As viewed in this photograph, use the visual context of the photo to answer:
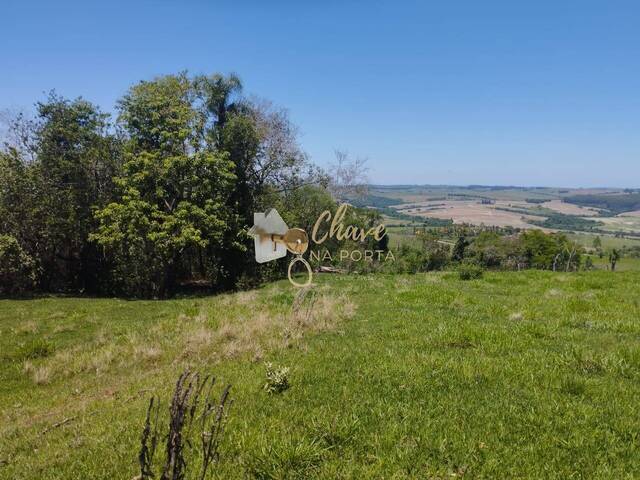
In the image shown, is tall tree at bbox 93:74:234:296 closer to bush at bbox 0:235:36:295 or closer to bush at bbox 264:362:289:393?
bush at bbox 0:235:36:295

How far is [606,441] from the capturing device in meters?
4.27

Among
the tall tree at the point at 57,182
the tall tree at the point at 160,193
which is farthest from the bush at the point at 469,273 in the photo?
the tall tree at the point at 57,182

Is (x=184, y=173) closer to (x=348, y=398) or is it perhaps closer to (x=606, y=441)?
(x=348, y=398)

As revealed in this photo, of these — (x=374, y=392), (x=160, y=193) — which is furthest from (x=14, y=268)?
(x=374, y=392)

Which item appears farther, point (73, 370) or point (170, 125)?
point (170, 125)

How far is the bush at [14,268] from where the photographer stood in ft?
84.4

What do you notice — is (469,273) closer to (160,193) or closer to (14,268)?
(160,193)

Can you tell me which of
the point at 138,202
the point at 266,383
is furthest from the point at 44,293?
the point at 266,383

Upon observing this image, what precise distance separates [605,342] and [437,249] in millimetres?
81339

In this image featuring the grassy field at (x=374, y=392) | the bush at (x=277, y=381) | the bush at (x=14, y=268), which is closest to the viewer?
the grassy field at (x=374, y=392)

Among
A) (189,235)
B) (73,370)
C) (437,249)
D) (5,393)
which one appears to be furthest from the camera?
(437,249)

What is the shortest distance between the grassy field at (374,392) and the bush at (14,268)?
17.5 metres

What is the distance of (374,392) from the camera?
549 centimetres

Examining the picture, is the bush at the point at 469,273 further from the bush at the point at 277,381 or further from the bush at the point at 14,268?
the bush at the point at 14,268
